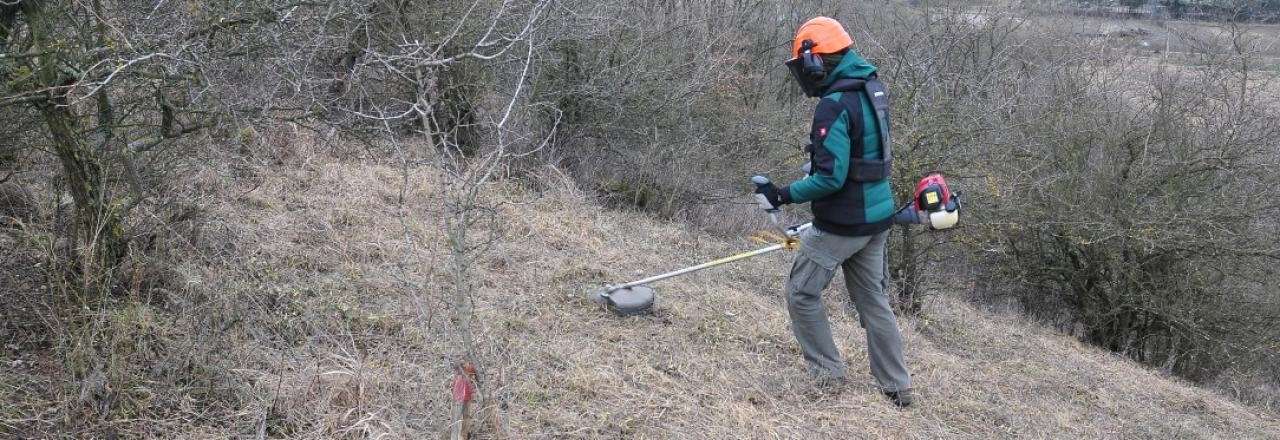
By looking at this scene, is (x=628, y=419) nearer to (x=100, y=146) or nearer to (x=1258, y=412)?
(x=100, y=146)

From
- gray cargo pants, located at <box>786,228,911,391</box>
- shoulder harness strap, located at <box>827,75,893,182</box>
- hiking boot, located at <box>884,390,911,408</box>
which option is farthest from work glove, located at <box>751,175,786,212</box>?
hiking boot, located at <box>884,390,911,408</box>

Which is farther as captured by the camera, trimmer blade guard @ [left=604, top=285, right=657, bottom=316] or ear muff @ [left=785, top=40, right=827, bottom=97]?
trimmer blade guard @ [left=604, top=285, right=657, bottom=316]

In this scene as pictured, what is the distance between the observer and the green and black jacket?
367cm

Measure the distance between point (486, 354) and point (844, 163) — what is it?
174 cm

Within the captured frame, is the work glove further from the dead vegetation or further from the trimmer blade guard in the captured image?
the trimmer blade guard

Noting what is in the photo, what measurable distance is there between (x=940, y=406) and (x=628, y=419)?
1.66 m

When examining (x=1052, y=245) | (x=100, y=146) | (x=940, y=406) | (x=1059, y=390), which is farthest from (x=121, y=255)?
(x=1052, y=245)

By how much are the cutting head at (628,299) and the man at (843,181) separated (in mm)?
1171

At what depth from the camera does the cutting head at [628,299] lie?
16.4 ft

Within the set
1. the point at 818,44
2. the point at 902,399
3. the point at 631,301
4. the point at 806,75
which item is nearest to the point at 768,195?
the point at 806,75

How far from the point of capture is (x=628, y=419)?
366 cm

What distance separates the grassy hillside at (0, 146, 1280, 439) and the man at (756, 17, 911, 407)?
55 cm

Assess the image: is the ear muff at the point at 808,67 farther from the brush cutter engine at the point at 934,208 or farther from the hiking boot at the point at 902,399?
the hiking boot at the point at 902,399

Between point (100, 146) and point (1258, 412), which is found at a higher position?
point (100, 146)
